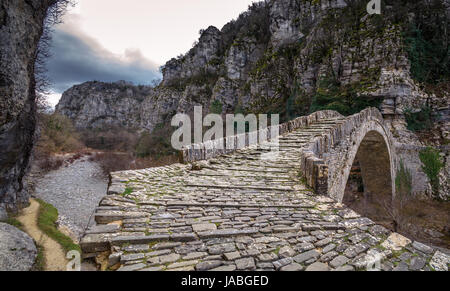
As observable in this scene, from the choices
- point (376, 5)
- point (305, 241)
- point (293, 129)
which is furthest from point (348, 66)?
point (305, 241)

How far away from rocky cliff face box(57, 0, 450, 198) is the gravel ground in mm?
18706

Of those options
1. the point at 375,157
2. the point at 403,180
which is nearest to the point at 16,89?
the point at 375,157

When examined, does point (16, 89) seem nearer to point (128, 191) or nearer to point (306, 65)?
point (128, 191)

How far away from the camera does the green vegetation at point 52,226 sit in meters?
10.4

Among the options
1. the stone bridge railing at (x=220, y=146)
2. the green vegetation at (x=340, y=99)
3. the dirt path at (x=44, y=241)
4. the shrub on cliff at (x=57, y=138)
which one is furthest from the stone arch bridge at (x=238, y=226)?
the shrub on cliff at (x=57, y=138)

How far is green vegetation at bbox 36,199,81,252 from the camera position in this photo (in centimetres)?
1038

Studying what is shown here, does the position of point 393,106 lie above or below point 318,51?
below

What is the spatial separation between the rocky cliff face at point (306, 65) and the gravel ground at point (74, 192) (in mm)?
18706

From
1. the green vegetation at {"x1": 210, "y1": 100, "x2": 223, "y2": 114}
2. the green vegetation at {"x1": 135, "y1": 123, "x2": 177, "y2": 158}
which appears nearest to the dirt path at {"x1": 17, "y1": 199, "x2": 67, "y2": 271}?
the green vegetation at {"x1": 135, "y1": 123, "x2": 177, "y2": 158}

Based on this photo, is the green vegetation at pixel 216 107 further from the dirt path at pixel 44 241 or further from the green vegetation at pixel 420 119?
the dirt path at pixel 44 241
